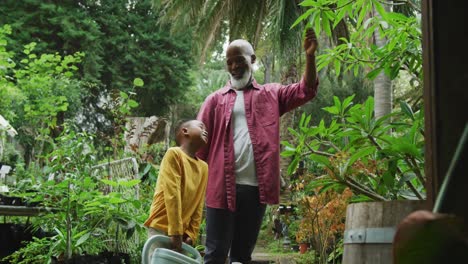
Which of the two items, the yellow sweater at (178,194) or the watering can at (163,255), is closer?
the watering can at (163,255)

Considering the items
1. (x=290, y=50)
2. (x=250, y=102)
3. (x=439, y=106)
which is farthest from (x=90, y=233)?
(x=290, y=50)

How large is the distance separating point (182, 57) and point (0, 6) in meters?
6.27

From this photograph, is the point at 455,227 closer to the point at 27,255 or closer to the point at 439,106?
the point at 439,106

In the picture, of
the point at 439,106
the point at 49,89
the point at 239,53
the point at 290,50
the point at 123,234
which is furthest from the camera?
the point at 49,89

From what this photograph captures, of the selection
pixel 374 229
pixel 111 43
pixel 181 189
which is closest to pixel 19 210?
pixel 181 189

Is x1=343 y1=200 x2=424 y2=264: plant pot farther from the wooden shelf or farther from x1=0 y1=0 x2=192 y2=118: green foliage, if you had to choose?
x1=0 y1=0 x2=192 y2=118: green foliage

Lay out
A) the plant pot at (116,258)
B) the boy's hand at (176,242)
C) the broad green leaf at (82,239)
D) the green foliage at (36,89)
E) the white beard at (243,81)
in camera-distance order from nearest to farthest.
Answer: the boy's hand at (176,242) < the white beard at (243,81) < the broad green leaf at (82,239) < the plant pot at (116,258) < the green foliage at (36,89)

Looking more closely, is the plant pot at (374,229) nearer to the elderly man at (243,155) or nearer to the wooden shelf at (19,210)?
the elderly man at (243,155)

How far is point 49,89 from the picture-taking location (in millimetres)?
13805

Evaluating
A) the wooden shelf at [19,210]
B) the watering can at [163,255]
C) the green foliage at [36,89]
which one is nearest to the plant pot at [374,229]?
the watering can at [163,255]

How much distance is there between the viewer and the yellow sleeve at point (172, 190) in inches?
141

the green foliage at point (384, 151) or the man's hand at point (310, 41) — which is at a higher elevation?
the man's hand at point (310, 41)

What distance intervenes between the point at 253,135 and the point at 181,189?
0.52 meters

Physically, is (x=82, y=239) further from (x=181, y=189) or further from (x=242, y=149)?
(x=242, y=149)
